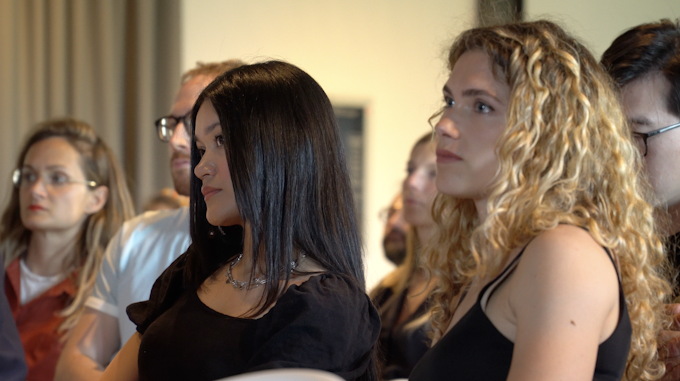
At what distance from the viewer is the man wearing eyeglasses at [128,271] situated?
5.38ft

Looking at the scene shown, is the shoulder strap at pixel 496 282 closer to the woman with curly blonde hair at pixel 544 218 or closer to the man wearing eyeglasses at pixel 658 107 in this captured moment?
the woman with curly blonde hair at pixel 544 218

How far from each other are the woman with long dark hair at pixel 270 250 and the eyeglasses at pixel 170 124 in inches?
24.5

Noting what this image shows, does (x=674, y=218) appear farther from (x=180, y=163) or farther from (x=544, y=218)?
(x=180, y=163)

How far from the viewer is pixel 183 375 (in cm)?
100

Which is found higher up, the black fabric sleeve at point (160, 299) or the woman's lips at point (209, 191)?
the woman's lips at point (209, 191)

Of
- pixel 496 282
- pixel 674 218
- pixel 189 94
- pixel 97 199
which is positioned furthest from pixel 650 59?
pixel 97 199

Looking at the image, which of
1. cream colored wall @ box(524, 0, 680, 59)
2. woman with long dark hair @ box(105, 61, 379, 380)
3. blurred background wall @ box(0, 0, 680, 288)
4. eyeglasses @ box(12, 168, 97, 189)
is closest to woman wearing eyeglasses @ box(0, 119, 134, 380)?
eyeglasses @ box(12, 168, 97, 189)

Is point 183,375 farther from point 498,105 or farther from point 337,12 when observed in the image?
point 337,12

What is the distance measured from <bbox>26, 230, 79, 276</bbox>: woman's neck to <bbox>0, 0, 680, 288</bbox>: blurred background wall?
61 cm

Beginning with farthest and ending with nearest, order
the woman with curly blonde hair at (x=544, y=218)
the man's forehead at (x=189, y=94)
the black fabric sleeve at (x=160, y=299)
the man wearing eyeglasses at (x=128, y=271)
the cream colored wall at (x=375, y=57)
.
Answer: the cream colored wall at (x=375, y=57) → the man's forehead at (x=189, y=94) → the man wearing eyeglasses at (x=128, y=271) → the black fabric sleeve at (x=160, y=299) → the woman with curly blonde hair at (x=544, y=218)

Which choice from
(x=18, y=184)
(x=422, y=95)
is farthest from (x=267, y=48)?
(x=18, y=184)

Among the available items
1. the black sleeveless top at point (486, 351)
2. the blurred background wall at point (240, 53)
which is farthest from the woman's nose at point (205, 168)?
the blurred background wall at point (240, 53)

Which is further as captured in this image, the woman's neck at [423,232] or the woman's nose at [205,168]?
the woman's neck at [423,232]

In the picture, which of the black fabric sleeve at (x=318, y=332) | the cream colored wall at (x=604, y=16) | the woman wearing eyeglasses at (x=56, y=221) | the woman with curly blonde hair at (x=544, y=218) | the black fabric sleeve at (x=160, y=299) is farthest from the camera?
the cream colored wall at (x=604, y=16)
